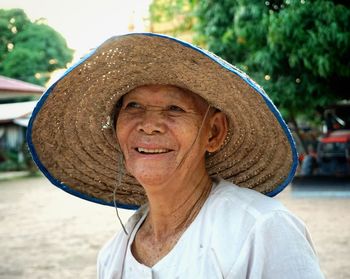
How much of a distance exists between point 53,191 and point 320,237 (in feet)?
28.4

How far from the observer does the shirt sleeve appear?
1.28 metres

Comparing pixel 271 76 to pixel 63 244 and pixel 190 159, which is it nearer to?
pixel 63 244

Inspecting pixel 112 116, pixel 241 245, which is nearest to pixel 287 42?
pixel 112 116

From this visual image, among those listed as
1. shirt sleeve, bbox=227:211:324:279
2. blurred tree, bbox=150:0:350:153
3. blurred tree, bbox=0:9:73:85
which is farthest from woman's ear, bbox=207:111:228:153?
blurred tree, bbox=0:9:73:85

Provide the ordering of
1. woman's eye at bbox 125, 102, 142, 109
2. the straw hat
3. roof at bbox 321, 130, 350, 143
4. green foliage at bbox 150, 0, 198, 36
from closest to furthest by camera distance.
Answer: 1. the straw hat
2. woman's eye at bbox 125, 102, 142, 109
3. roof at bbox 321, 130, 350, 143
4. green foliage at bbox 150, 0, 198, 36

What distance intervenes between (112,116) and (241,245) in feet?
2.67

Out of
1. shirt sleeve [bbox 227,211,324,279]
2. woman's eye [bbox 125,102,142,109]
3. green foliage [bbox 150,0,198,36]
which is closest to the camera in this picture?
shirt sleeve [bbox 227,211,324,279]

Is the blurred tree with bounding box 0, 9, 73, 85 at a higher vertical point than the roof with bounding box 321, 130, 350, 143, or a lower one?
higher

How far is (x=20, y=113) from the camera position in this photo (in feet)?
30.5

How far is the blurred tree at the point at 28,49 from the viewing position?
79.9 ft

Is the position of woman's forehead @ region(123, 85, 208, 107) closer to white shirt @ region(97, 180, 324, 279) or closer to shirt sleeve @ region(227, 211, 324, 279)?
white shirt @ region(97, 180, 324, 279)

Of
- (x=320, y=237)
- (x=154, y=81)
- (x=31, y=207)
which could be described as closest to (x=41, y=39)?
(x=31, y=207)

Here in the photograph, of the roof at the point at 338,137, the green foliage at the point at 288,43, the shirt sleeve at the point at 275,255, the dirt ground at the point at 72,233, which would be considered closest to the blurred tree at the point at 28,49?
the dirt ground at the point at 72,233

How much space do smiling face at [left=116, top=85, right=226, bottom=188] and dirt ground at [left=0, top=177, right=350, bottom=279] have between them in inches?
145
